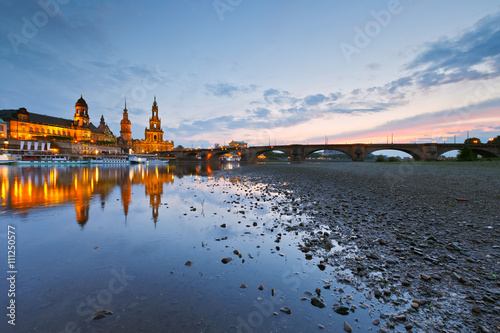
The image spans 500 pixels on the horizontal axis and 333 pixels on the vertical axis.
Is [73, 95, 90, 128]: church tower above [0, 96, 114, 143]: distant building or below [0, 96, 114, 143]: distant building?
above

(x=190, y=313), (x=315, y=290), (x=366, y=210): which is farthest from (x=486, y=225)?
(x=190, y=313)

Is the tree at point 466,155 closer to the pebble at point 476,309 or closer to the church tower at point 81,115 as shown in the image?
the pebble at point 476,309

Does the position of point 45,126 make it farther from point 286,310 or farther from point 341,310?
point 341,310

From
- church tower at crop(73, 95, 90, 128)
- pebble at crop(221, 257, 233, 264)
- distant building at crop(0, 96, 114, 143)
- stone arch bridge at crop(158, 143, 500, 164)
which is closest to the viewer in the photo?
pebble at crop(221, 257, 233, 264)

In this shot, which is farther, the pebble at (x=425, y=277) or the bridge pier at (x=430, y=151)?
the bridge pier at (x=430, y=151)

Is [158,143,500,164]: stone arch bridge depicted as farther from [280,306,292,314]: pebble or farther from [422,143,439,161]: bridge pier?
[280,306,292,314]: pebble

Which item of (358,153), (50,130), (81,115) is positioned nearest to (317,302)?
(358,153)

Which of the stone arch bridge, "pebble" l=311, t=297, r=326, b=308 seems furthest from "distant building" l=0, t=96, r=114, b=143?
"pebble" l=311, t=297, r=326, b=308

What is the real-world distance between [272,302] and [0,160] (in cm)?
9602

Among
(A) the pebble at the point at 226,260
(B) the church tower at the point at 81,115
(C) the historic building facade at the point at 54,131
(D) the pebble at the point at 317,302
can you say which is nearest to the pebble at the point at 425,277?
(D) the pebble at the point at 317,302

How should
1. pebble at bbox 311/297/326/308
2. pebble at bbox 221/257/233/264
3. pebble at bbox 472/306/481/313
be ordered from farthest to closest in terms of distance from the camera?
pebble at bbox 221/257/233/264 < pebble at bbox 311/297/326/308 < pebble at bbox 472/306/481/313

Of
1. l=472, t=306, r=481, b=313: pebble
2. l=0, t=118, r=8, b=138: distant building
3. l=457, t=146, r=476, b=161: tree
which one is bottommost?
l=472, t=306, r=481, b=313: pebble

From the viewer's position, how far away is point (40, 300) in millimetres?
3932

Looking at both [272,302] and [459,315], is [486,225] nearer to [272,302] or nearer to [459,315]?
[459,315]
